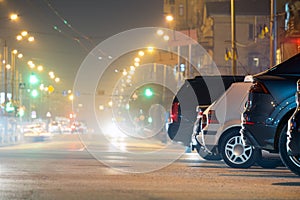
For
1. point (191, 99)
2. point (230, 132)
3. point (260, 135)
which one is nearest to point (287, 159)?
point (260, 135)

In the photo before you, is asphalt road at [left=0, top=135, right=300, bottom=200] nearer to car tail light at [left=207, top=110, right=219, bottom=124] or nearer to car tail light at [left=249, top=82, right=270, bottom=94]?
car tail light at [left=207, top=110, right=219, bottom=124]

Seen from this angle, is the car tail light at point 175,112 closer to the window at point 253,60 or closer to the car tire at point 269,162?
the car tire at point 269,162

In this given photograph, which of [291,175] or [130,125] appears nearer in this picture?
[291,175]

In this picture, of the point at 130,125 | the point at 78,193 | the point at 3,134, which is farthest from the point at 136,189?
the point at 130,125

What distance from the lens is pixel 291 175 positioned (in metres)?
13.0

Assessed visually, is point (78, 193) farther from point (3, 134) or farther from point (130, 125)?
point (130, 125)

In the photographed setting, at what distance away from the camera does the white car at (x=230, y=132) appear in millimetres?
14766

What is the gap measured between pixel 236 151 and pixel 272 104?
2.90 m

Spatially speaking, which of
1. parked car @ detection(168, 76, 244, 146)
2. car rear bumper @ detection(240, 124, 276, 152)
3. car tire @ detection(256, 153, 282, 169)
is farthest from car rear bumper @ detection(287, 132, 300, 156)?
parked car @ detection(168, 76, 244, 146)

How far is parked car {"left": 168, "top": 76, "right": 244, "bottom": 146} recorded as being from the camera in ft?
63.1

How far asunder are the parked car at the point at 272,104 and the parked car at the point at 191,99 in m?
6.63

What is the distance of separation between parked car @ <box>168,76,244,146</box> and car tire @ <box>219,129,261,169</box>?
13.2 feet

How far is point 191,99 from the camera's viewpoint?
19.9 metres

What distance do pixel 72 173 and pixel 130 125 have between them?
7930 centimetres
